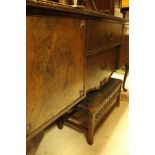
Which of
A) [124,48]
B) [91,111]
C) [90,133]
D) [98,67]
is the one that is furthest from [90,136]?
[124,48]

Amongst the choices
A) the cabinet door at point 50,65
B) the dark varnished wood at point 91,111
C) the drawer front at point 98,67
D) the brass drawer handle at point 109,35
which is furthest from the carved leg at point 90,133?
the brass drawer handle at point 109,35

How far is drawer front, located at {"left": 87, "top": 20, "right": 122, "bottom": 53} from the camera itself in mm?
966

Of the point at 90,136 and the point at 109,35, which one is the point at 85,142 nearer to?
the point at 90,136

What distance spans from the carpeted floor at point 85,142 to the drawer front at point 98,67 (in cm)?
42

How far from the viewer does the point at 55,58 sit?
69 centimetres

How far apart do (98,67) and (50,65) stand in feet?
1.81

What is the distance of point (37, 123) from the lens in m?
0.66

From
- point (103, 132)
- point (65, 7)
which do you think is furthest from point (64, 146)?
point (65, 7)

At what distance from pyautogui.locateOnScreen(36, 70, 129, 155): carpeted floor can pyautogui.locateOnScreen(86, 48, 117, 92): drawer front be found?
0.42m

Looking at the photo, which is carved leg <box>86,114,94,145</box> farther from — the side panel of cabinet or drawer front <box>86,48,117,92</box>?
the side panel of cabinet

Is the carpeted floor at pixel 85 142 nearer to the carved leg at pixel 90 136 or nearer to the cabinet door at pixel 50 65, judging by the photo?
the carved leg at pixel 90 136
